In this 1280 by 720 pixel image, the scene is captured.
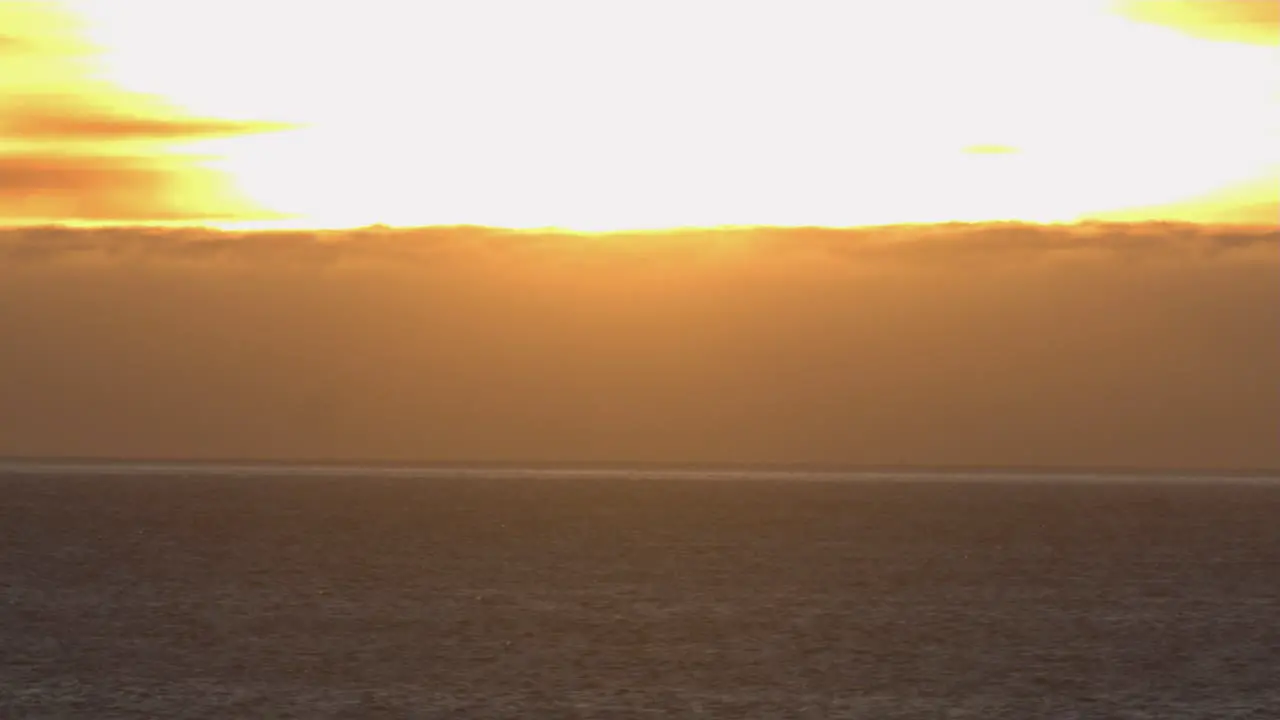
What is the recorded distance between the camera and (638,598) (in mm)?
11555

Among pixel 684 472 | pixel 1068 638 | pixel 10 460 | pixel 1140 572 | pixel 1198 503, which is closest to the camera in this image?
pixel 1068 638

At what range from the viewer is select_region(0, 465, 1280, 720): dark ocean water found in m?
9.25

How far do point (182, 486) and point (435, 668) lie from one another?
7773 mm

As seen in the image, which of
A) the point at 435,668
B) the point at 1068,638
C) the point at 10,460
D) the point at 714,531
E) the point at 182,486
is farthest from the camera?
the point at 10,460

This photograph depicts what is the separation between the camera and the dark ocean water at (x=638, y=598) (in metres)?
9.25

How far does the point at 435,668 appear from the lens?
31.9ft

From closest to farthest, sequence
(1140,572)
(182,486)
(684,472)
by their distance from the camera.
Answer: (1140,572) < (182,486) < (684,472)

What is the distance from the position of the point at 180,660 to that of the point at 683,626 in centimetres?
270

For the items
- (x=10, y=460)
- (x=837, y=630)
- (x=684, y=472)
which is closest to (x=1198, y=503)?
(x=684, y=472)

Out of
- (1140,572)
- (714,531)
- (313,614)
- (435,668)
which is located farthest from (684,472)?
(435,668)

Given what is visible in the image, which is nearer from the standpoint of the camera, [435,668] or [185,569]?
[435,668]

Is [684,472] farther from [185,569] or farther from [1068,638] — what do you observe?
[1068,638]

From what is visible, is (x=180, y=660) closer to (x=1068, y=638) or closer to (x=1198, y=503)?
(x=1068, y=638)

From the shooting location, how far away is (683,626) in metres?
10.7
